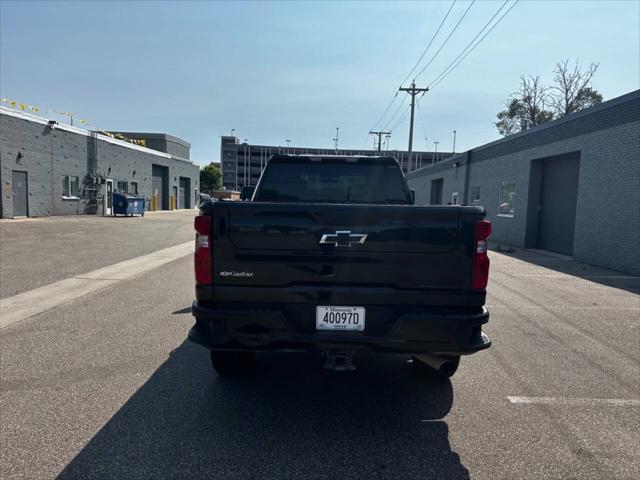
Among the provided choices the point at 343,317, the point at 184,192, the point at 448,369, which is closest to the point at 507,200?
the point at 448,369

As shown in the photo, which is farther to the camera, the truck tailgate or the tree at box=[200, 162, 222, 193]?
the tree at box=[200, 162, 222, 193]

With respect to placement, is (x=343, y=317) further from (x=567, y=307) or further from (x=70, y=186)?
(x=70, y=186)

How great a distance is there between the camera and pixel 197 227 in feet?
10.1

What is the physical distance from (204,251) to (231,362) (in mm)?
1353

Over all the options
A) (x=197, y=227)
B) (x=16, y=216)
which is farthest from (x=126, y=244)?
(x=197, y=227)

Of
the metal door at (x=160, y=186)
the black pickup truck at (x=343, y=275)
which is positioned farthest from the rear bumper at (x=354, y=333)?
the metal door at (x=160, y=186)

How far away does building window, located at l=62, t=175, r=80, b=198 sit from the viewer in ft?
85.9

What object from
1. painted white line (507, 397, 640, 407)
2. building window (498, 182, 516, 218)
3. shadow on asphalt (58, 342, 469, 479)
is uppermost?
→ building window (498, 182, 516, 218)

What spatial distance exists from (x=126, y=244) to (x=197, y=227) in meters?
13.0

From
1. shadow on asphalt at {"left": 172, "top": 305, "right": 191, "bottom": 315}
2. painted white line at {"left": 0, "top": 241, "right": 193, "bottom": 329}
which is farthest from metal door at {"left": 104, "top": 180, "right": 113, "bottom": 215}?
shadow on asphalt at {"left": 172, "top": 305, "right": 191, "bottom": 315}

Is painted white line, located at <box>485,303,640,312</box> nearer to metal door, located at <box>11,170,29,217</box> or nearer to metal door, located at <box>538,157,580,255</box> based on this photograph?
metal door, located at <box>538,157,580,255</box>

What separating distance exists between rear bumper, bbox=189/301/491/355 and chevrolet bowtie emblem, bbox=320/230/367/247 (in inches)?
18.3

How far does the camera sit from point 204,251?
307cm

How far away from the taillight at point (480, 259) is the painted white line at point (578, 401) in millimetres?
1396
